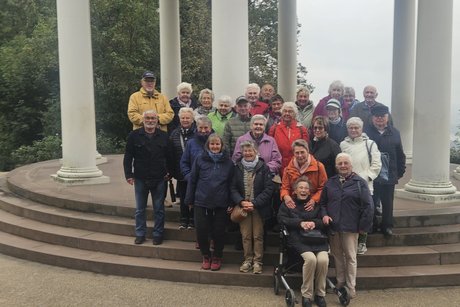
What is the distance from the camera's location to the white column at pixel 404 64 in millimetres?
14789

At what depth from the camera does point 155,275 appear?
727 cm

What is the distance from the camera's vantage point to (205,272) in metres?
7.04

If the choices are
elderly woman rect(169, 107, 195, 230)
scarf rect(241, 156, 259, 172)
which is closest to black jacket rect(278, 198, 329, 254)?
scarf rect(241, 156, 259, 172)

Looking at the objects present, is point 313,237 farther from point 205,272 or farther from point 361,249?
point 205,272

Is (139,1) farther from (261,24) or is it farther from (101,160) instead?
(101,160)

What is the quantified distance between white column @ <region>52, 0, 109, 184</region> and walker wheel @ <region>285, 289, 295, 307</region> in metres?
6.59

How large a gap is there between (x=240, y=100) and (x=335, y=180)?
192 centimetres

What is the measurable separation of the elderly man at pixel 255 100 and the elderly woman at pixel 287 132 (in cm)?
63

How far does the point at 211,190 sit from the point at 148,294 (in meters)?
1.66

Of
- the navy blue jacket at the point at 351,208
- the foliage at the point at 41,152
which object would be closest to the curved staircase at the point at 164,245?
the navy blue jacket at the point at 351,208

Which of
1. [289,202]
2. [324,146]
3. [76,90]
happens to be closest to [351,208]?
[289,202]

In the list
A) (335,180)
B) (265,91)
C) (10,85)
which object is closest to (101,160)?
(265,91)

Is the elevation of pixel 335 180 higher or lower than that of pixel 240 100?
lower

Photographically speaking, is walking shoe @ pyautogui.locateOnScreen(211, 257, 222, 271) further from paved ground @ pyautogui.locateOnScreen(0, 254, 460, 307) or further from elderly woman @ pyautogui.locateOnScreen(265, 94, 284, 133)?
elderly woman @ pyautogui.locateOnScreen(265, 94, 284, 133)
